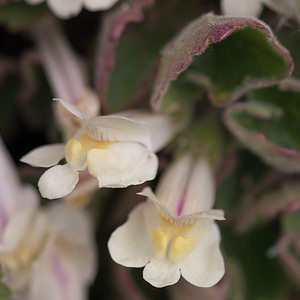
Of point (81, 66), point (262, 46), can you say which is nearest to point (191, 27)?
point (262, 46)

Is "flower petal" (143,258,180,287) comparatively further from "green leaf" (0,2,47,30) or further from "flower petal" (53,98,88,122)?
"green leaf" (0,2,47,30)

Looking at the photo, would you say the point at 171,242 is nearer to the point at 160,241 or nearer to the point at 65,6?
the point at 160,241

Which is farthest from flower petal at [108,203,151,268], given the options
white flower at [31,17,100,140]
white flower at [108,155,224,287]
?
white flower at [31,17,100,140]

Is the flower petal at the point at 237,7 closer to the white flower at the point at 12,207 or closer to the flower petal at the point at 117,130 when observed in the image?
the flower petal at the point at 117,130

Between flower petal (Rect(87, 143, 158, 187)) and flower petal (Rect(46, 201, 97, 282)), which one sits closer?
flower petal (Rect(87, 143, 158, 187))

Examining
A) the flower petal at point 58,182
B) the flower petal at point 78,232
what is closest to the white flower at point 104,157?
the flower petal at point 58,182

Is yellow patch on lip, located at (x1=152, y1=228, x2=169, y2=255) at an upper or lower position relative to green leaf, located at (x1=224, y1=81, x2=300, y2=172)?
lower

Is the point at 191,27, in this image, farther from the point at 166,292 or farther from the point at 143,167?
the point at 166,292
